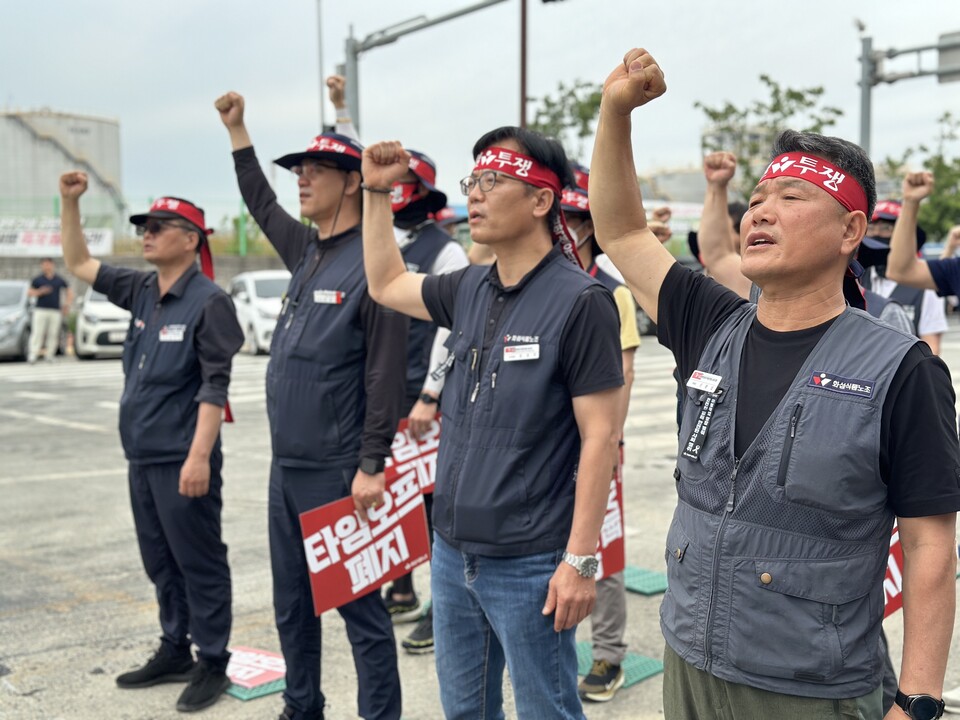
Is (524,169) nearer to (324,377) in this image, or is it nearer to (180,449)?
(324,377)

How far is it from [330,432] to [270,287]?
17.2 m

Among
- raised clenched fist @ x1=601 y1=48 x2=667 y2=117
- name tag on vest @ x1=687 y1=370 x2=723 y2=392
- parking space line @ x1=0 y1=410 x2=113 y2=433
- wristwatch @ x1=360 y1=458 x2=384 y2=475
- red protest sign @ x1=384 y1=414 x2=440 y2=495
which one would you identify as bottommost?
parking space line @ x1=0 y1=410 x2=113 y2=433

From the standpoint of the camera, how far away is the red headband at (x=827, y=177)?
213cm

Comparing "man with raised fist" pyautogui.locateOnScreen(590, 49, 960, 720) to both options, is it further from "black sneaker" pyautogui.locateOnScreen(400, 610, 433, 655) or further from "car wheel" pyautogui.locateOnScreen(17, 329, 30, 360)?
"car wheel" pyautogui.locateOnScreen(17, 329, 30, 360)

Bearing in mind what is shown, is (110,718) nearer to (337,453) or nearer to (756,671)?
(337,453)

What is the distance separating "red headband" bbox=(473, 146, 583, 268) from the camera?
10.2 ft

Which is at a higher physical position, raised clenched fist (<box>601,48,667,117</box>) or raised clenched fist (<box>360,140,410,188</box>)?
raised clenched fist (<box>601,48,667,117</box>)

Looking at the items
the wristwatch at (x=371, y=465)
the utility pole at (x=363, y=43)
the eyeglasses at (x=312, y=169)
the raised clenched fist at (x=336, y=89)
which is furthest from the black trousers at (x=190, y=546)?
the utility pole at (x=363, y=43)

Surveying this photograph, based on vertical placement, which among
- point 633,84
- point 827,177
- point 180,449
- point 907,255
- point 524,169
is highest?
point 633,84

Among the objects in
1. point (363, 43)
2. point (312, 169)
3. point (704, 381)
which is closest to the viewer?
point (704, 381)

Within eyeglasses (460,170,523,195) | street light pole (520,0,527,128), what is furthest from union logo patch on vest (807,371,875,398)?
street light pole (520,0,527,128)

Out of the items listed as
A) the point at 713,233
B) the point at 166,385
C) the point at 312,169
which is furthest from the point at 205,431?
the point at 713,233

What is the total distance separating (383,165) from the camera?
11.0 feet

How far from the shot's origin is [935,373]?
1979 millimetres
